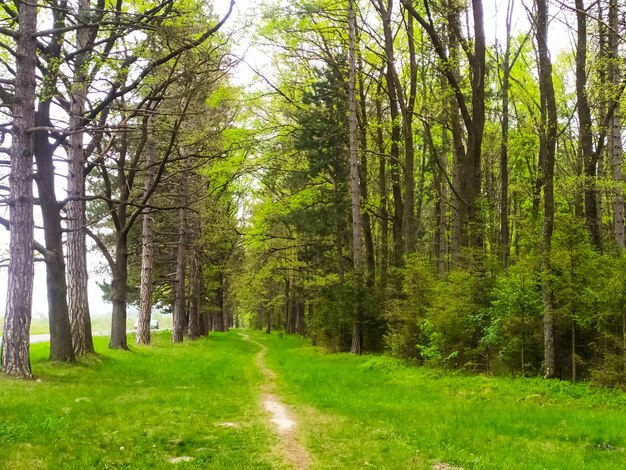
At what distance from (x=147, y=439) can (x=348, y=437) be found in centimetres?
275

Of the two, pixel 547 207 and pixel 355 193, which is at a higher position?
pixel 355 193

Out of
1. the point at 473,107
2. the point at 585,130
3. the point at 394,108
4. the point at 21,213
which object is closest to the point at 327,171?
the point at 394,108

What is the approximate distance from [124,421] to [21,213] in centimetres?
508

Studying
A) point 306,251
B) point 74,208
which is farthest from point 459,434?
point 306,251

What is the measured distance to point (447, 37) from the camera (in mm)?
19547

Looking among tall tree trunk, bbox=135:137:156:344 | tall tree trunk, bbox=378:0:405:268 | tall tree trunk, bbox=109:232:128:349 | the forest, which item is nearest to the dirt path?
the forest

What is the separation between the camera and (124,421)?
305 inches

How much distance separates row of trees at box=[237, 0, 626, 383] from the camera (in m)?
11.5

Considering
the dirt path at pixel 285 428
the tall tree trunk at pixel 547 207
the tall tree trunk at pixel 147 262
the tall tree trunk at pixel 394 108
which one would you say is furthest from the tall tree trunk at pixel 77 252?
the tall tree trunk at pixel 547 207

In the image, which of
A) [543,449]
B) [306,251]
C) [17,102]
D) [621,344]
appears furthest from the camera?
[306,251]

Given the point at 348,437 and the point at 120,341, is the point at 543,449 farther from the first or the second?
the point at 120,341

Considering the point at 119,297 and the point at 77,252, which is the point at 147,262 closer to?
the point at 119,297

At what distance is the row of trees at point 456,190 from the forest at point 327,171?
3.0 inches

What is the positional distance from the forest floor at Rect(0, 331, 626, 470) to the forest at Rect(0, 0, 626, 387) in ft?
4.99
